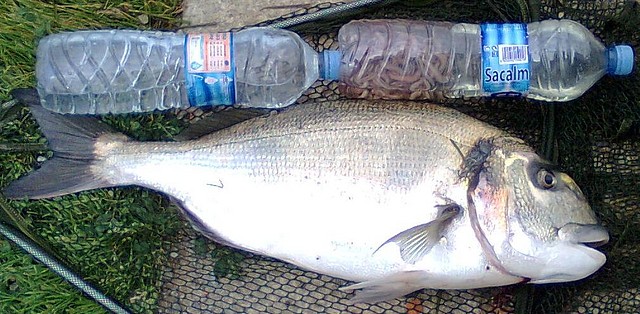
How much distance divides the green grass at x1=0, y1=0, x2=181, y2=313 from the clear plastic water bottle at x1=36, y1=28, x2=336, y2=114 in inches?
8.2

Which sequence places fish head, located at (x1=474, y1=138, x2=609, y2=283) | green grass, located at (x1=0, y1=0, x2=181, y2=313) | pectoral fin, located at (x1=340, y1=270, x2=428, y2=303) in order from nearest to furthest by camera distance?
1. fish head, located at (x1=474, y1=138, x2=609, y2=283)
2. pectoral fin, located at (x1=340, y1=270, x2=428, y2=303)
3. green grass, located at (x1=0, y1=0, x2=181, y2=313)

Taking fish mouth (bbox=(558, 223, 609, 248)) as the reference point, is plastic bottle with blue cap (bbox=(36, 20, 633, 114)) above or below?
above

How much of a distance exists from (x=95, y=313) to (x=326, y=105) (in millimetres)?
1401

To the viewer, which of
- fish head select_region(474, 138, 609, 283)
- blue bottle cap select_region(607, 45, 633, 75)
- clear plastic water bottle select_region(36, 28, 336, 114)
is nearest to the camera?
fish head select_region(474, 138, 609, 283)

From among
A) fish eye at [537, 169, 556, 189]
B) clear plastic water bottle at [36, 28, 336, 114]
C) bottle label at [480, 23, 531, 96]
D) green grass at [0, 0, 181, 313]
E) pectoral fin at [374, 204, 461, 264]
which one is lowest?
green grass at [0, 0, 181, 313]

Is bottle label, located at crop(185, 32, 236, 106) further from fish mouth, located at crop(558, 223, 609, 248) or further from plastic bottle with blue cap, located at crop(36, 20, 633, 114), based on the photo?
fish mouth, located at crop(558, 223, 609, 248)

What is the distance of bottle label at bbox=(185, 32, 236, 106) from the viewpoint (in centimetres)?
286

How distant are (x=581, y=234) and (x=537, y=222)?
6.6 inches

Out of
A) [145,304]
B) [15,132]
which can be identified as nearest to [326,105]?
[145,304]

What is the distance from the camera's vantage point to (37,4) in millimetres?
3357

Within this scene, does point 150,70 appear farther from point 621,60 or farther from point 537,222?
point 621,60

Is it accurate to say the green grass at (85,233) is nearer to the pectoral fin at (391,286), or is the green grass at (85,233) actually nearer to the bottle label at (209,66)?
the bottle label at (209,66)

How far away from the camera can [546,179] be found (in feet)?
8.99

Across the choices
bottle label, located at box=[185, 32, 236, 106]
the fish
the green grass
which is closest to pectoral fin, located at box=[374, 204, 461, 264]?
the fish
